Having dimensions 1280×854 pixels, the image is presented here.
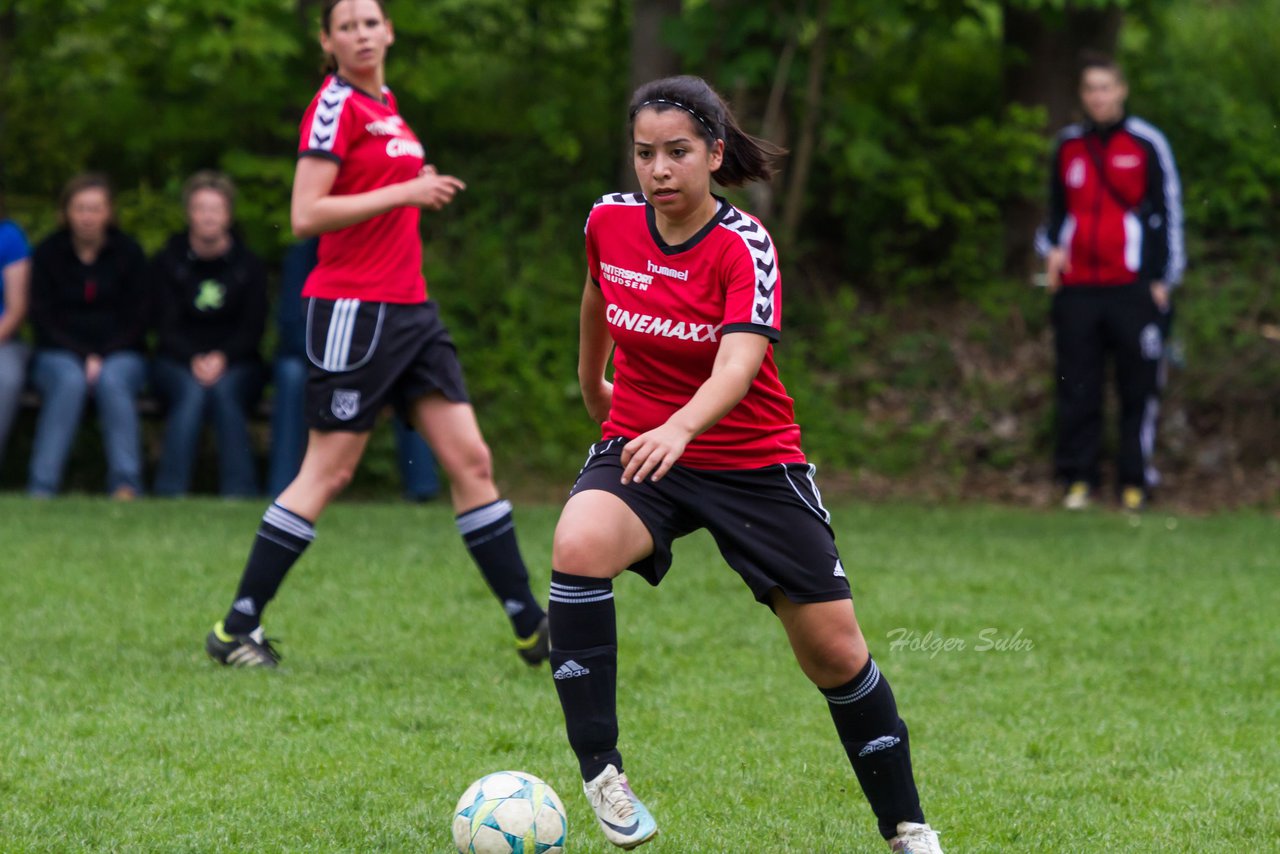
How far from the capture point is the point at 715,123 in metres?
4.08

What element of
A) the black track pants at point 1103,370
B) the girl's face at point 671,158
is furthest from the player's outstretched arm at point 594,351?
the black track pants at point 1103,370

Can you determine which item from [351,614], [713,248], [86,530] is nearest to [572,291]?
[86,530]

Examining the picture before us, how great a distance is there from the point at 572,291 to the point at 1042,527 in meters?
4.19

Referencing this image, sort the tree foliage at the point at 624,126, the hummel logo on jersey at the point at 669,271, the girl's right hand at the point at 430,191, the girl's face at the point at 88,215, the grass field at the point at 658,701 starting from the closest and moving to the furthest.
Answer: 1. the hummel logo on jersey at the point at 669,271
2. the grass field at the point at 658,701
3. the girl's right hand at the point at 430,191
4. the girl's face at the point at 88,215
5. the tree foliage at the point at 624,126

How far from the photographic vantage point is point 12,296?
10.6m

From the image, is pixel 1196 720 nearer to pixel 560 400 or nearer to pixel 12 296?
pixel 560 400

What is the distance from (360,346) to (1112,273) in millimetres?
6150

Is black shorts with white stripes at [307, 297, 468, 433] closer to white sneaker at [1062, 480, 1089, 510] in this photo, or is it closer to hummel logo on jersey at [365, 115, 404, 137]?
hummel logo on jersey at [365, 115, 404, 137]

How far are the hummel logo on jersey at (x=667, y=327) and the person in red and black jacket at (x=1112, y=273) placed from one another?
706 centimetres

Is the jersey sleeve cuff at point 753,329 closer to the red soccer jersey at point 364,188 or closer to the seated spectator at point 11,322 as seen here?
the red soccer jersey at point 364,188

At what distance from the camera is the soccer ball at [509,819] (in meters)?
3.88

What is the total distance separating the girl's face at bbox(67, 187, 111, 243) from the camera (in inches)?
413

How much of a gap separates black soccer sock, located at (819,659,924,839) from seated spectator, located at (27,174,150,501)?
7.22 metres

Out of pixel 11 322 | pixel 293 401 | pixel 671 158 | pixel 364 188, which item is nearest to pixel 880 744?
pixel 671 158
